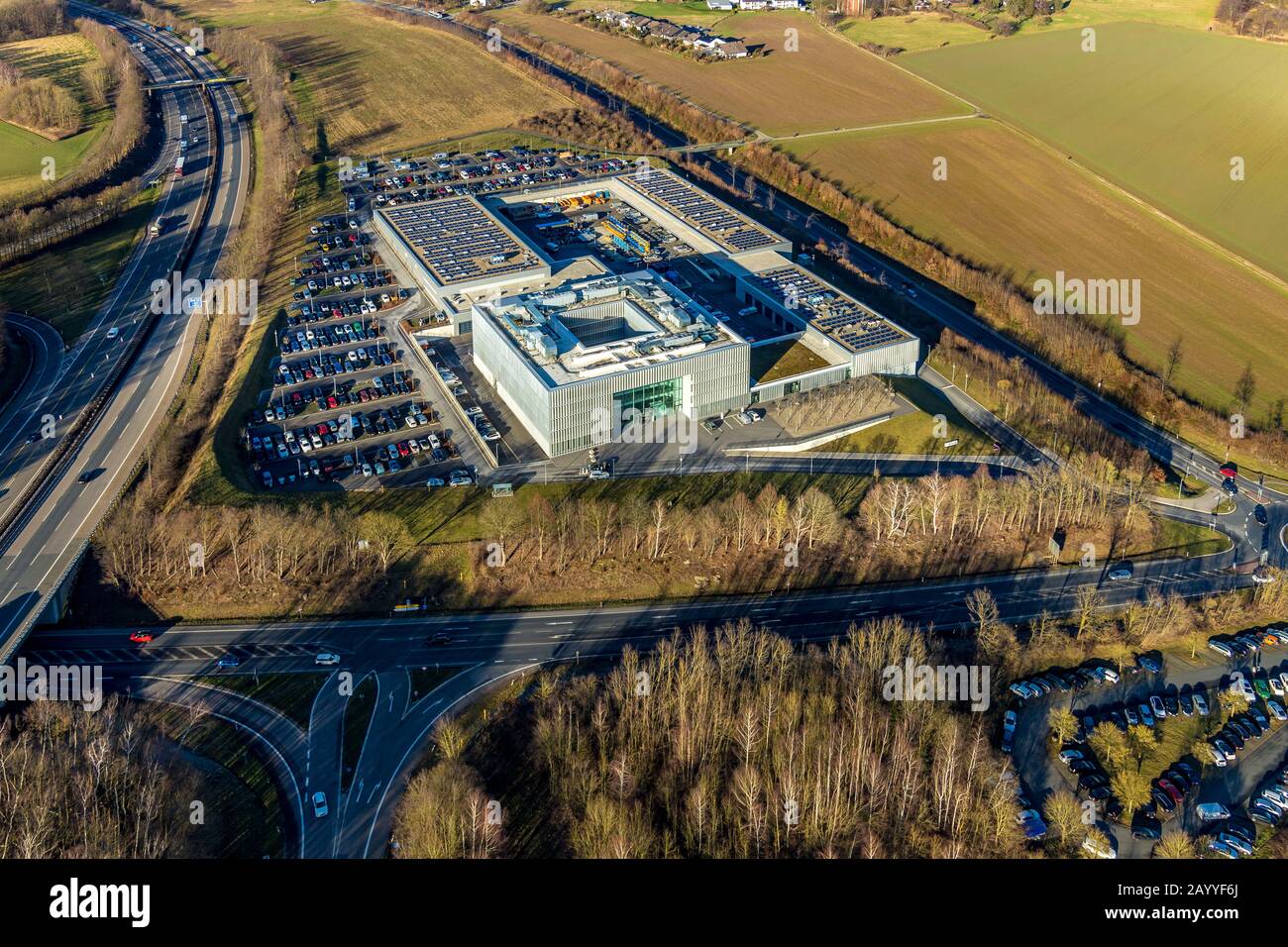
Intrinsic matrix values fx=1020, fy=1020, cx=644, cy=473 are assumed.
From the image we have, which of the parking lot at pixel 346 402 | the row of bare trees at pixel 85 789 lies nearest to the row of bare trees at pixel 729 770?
the row of bare trees at pixel 85 789

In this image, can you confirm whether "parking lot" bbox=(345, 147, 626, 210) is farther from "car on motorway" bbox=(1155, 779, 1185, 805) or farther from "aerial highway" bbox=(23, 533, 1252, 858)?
"car on motorway" bbox=(1155, 779, 1185, 805)

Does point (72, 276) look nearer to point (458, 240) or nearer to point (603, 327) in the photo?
point (458, 240)

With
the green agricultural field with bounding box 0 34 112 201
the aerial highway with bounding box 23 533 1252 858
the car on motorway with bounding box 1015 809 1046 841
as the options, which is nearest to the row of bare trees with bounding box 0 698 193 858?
the aerial highway with bounding box 23 533 1252 858

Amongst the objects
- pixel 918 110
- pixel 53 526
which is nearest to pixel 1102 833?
pixel 53 526

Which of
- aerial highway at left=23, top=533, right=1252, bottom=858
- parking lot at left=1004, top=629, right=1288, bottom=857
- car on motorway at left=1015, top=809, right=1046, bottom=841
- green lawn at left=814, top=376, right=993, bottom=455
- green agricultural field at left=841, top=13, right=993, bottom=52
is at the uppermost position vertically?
green agricultural field at left=841, top=13, right=993, bottom=52

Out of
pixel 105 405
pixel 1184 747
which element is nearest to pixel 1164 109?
pixel 1184 747

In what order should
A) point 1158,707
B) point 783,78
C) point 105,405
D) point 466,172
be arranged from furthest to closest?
point 783,78 → point 466,172 → point 105,405 → point 1158,707
